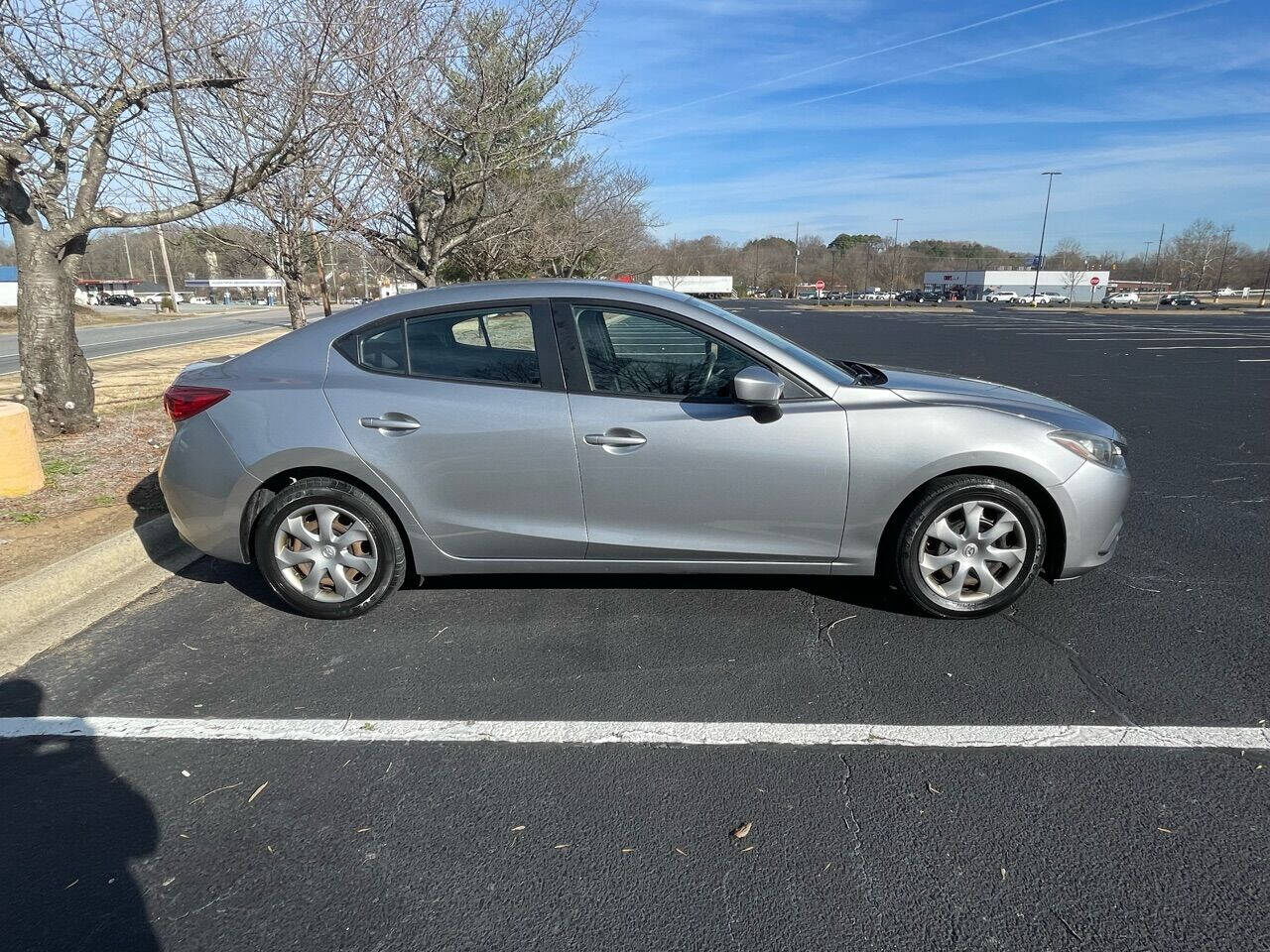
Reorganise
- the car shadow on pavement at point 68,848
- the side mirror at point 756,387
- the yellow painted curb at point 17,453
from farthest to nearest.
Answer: the yellow painted curb at point 17,453
the side mirror at point 756,387
the car shadow on pavement at point 68,848

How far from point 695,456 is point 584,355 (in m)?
0.72

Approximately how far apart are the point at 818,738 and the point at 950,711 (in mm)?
569

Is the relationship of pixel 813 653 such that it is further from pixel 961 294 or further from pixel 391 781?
pixel 961 294

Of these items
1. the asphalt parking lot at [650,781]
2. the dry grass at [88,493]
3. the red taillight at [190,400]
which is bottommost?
the asphalt parking lot at [650,781]

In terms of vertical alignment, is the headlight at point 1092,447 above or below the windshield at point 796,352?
below

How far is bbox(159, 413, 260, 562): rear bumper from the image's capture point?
3.62 metres

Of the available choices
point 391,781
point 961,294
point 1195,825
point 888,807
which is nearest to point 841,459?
point 888,807

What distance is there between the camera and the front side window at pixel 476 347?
141 inches

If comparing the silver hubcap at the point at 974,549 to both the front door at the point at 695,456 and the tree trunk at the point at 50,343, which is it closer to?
the front door at the point at 695,456

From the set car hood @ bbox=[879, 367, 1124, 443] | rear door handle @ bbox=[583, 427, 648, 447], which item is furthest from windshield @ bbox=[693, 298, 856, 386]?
rear door handle @ bbox=[583, 427, 648, 447]

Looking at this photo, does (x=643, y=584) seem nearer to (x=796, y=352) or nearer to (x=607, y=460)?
(x=607, y=460)

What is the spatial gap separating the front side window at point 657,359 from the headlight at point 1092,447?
148cm

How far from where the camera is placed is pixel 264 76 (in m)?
6.61

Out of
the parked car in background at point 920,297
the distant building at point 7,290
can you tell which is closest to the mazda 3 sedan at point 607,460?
the distant building at point 7,290
